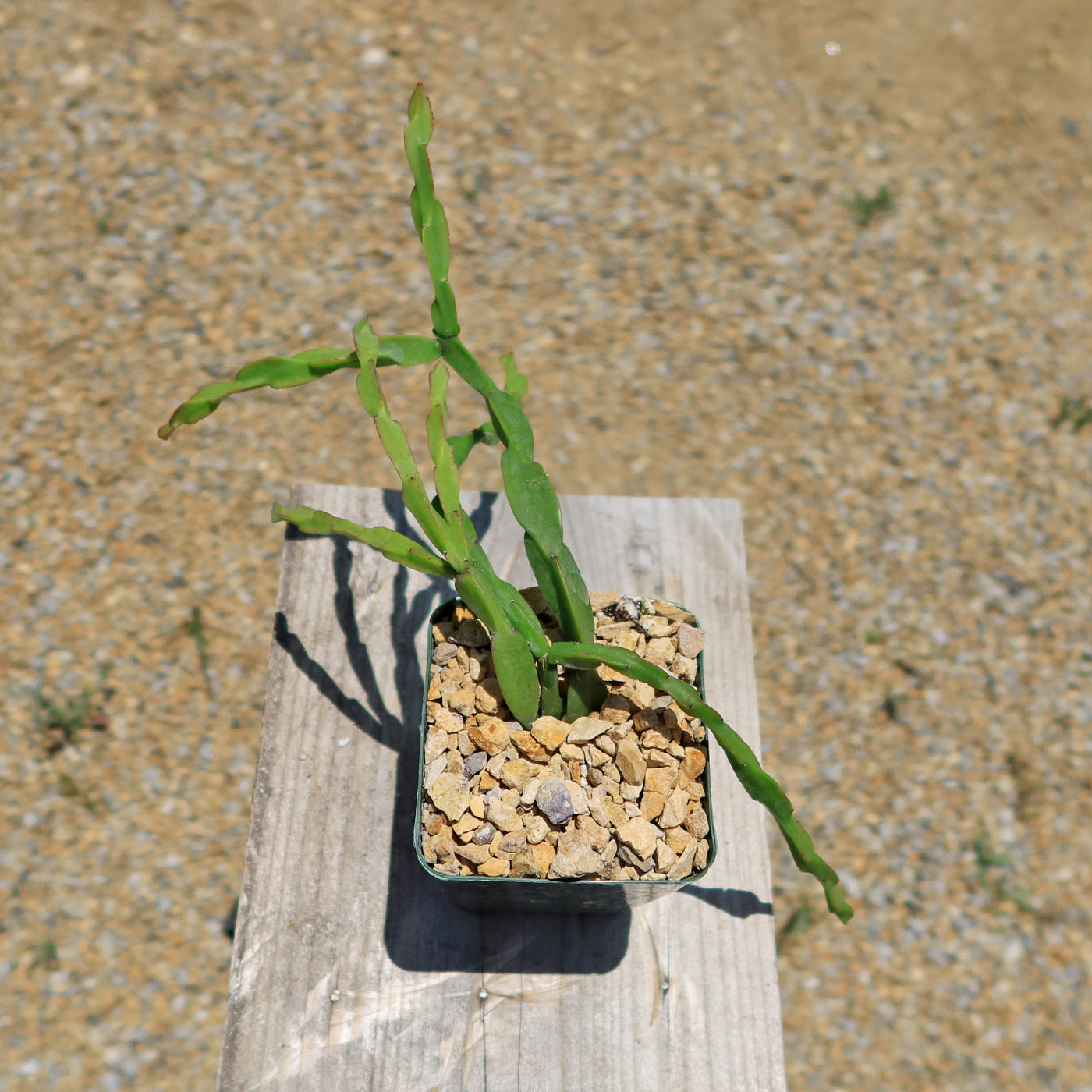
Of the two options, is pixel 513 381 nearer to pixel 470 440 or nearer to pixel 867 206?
pixel 470 440

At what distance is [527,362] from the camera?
2.55m

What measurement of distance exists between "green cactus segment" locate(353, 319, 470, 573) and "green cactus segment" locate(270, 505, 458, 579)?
0.02 m

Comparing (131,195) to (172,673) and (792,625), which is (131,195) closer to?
(172,673)

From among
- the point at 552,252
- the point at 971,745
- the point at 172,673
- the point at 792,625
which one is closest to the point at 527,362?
the point at 552,252

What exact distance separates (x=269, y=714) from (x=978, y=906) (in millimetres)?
1627

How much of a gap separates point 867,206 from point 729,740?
2.42m

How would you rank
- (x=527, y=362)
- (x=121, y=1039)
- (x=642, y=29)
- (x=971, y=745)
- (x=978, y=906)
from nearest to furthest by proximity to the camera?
(x=121, y=1039)
(x=978, y=906)
(x=971, y=745)
(x=527, y=362)
(x=642, y=29)

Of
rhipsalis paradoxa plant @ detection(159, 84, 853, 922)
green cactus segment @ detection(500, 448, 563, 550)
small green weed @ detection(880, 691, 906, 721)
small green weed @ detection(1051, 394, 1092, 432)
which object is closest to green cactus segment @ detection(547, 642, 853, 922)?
rhipsalis paradoxa plant @ detection(159, 84, 853, 922)

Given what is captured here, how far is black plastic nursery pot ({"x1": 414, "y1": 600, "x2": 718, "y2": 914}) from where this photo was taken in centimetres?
89

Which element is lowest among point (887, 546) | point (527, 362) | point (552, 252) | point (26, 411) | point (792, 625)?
point (792, 625)

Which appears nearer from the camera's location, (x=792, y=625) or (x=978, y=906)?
(x=978, y=906)

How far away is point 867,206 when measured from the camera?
2.82 meters

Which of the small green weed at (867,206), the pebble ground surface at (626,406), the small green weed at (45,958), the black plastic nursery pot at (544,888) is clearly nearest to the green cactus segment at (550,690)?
the black plastic nursery pot at (544,888)

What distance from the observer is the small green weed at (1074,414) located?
257 cm
